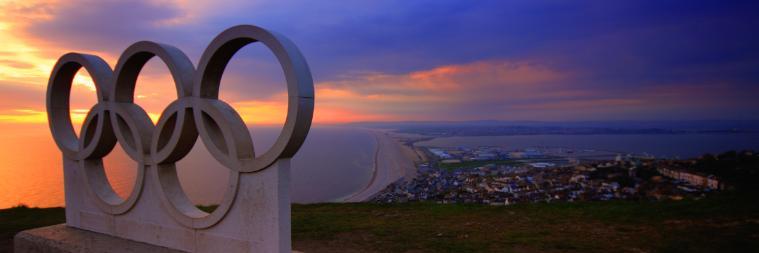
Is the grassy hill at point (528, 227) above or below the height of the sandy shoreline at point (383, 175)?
Result: above

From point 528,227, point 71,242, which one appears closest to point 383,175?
point 528,227

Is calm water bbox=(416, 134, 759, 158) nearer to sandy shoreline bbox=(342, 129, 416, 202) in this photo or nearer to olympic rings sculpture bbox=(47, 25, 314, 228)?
sandy shoreline bbox=(342, 129, 416, 202)

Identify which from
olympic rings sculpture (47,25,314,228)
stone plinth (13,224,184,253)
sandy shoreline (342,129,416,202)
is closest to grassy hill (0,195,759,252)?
stone plinth (13,224,184,253)

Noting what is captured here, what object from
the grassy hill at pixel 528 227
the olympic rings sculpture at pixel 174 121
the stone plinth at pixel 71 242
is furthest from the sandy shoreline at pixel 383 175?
the olympic rings sculpture at pixel 174 121

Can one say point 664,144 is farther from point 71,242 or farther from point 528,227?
point 71,242

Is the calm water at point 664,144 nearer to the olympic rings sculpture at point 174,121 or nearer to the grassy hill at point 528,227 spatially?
the grassy hill at point 528,227

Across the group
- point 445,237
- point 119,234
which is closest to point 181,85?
point 119,234

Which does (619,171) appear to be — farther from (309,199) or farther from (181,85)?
(181,85)
